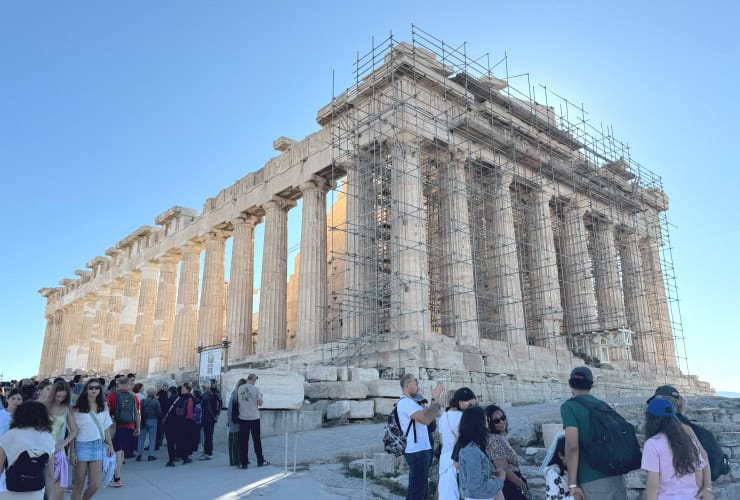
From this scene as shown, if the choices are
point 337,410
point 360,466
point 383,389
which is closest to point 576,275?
point 383,389

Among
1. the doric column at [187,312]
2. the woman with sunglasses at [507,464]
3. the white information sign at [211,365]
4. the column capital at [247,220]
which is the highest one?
the column capital at [247,220]

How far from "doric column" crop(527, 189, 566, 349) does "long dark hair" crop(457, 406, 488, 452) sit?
21596mm

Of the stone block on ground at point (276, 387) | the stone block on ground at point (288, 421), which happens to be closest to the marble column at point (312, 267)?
the stone block on ground at point (276, 387)

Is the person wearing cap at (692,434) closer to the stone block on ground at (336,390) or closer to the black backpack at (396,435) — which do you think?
the black backpack at (396,435)

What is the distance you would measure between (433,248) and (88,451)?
18277 millimetres

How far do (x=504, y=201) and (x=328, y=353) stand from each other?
977 centimetres

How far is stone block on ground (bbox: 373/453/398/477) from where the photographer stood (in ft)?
29.5

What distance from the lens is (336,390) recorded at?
52.4 feet

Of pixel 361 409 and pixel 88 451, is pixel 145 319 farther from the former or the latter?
pixel 88 451

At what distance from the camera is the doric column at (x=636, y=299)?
3111 centimetres

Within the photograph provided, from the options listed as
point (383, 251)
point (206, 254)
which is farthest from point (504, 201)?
point (206, 254)

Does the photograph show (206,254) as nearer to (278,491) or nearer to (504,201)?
(504,201)

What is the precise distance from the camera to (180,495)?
26.7 feet

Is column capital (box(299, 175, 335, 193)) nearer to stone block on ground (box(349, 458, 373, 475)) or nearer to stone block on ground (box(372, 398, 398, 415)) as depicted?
stone block on ground (box(372, 398, 398, 415))
